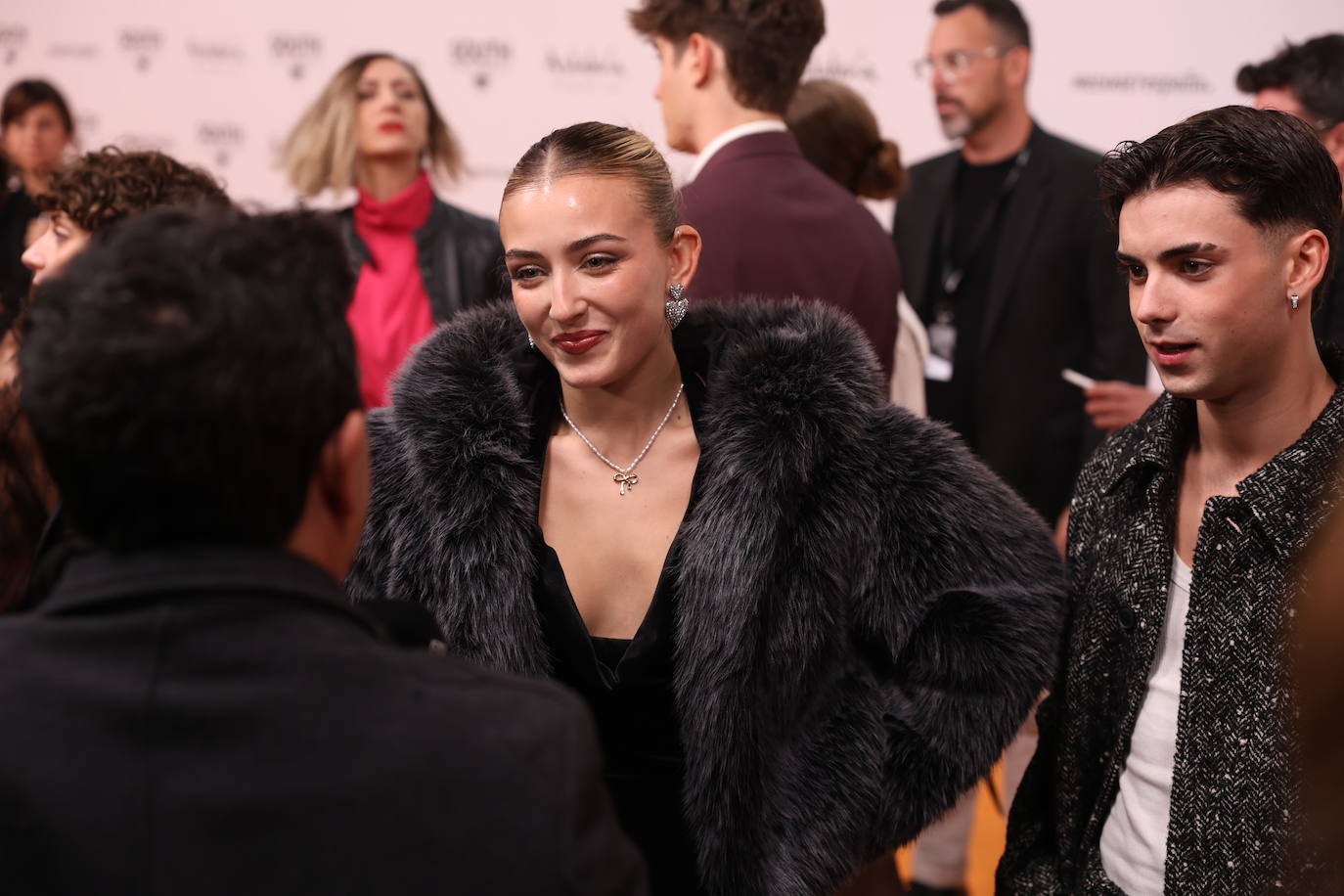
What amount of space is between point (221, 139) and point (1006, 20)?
3108mm

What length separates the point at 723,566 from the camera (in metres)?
1.79

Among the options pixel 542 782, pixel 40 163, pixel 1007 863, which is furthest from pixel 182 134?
pixel 542 782

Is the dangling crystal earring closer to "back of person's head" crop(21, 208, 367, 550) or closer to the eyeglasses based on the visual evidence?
"back of person's head" crop(21, 208, 367, 550)

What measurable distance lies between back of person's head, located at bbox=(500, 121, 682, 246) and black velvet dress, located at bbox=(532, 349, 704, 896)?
1.61 feet

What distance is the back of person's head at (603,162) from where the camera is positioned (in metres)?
1.88

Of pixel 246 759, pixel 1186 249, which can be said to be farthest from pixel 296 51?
pixel 246 759

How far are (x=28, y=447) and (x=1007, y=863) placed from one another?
1.44 metres

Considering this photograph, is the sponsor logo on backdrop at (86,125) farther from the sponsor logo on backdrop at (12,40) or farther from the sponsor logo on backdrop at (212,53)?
the sponsor logo on backdrop at (212,53)

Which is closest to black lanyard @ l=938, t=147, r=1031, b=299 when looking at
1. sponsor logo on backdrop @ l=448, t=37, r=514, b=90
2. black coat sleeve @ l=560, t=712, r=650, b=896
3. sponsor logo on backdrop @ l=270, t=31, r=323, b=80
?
sponsor logo on backdrop @ l=448, t=37, r=514, b=90

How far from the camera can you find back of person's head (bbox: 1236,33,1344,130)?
279 cm

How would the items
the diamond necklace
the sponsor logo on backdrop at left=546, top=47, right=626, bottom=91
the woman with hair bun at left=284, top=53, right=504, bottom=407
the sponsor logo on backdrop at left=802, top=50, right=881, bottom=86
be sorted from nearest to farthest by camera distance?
the diamond necklace, the woman with hair bun at left=284, top=53, right=504, bottom=407, the sponsor logo on backdrop at left=802, top=50, right=881, bottom=86, the sponsor logo on backdrop at left=546, top=47, right=626, bottom=91

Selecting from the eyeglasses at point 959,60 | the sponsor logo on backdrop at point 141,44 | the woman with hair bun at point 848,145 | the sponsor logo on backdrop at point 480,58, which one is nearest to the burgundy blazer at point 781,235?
the woman with hair bun at point 848,145

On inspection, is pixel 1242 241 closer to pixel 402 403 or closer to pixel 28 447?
pixel 402 403

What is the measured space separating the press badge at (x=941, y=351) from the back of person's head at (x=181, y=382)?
290cm
